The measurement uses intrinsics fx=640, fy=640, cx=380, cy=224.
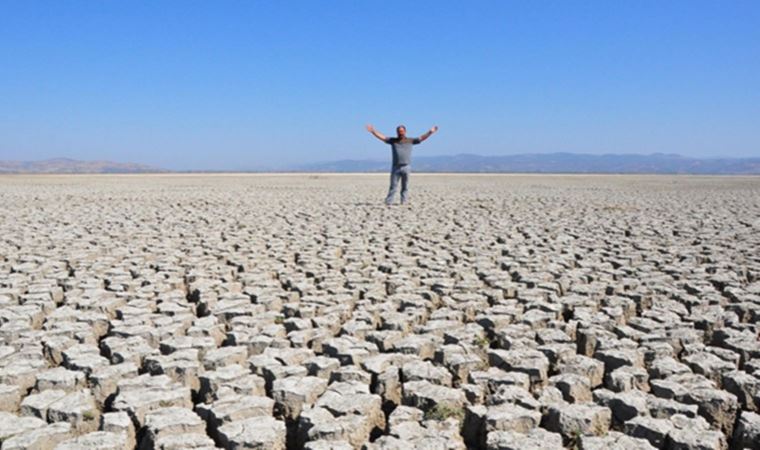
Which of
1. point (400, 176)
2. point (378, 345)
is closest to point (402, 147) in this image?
point (400, 176)

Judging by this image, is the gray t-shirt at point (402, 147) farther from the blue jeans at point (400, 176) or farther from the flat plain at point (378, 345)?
the flat plain at point (378, 345)

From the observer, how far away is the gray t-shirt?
1013 centimetres

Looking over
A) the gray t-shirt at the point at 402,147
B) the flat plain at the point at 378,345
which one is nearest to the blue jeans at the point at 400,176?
the gray t-shirt at the point at 402,147

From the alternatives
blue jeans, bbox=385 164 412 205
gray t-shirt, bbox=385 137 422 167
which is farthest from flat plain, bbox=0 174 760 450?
blue jeans, bbox=385 164 412 205

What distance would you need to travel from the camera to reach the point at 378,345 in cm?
312

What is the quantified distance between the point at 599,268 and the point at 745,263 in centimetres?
135

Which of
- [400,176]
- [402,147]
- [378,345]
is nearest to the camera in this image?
[378,345]

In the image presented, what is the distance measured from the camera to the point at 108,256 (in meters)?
5.61

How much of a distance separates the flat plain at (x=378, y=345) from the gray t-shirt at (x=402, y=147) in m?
3.89

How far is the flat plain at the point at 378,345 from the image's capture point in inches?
86.4

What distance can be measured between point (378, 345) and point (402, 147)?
7241 millimetres

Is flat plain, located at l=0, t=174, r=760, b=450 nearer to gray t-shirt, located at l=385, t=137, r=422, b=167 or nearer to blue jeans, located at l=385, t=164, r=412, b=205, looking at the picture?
gray t-shirt, located at l=385, t=137, r=422, b=167

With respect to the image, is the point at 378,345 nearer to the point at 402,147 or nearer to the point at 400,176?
the point at 402,147

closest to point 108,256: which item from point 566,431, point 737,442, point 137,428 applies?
point 137,428
